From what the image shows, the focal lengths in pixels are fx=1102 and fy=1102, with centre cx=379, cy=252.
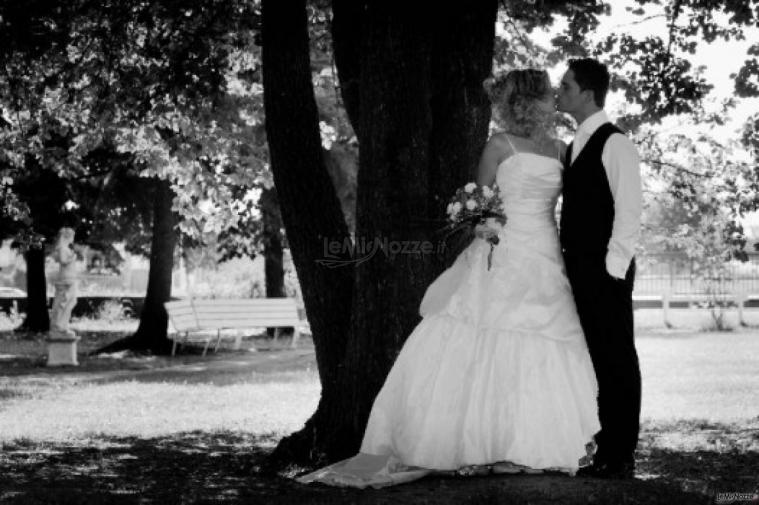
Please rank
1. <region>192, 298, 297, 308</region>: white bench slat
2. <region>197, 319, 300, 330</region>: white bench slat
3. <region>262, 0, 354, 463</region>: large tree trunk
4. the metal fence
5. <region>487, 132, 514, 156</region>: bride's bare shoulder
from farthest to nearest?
the metal fence
<region>192, 298, 297, 308</region>: white bench slat
<region>197, 319, 300, 330</region>: white bench slat
<region>262, 0, 354, 463</region>: large tree trunk
<region>487, 132, 514, 156</region>: bride's bare shoulder

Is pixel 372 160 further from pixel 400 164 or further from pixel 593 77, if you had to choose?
pixel 593 77

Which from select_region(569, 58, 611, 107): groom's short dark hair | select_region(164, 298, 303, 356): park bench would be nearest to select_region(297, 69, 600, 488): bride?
select_region(569, 58, 611, 107): groom's short dark hair

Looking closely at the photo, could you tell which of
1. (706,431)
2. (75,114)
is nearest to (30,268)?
(75,114)

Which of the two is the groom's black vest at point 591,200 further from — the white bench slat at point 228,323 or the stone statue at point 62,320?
the white bench slat at point 228,323

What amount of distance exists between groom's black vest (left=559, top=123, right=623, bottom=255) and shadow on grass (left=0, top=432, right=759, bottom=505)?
1.43 meters

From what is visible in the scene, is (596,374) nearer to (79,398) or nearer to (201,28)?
(201,28)

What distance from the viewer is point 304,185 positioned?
8320 mm

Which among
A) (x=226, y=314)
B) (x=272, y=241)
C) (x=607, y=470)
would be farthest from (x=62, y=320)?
(x=607, y=470)

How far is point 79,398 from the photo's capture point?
566 inches

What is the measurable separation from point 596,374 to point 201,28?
21.9ft

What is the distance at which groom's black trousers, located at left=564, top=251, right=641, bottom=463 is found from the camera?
650 cm

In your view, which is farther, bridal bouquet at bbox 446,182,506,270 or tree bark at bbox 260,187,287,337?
tree bark at bbox 260,187,287,337

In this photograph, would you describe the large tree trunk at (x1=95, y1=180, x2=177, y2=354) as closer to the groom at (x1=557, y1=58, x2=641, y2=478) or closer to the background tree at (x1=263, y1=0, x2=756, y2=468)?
the background tree at (x1=263, y1=0, x2=756, y2=468)

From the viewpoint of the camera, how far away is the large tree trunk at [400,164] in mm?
7461
